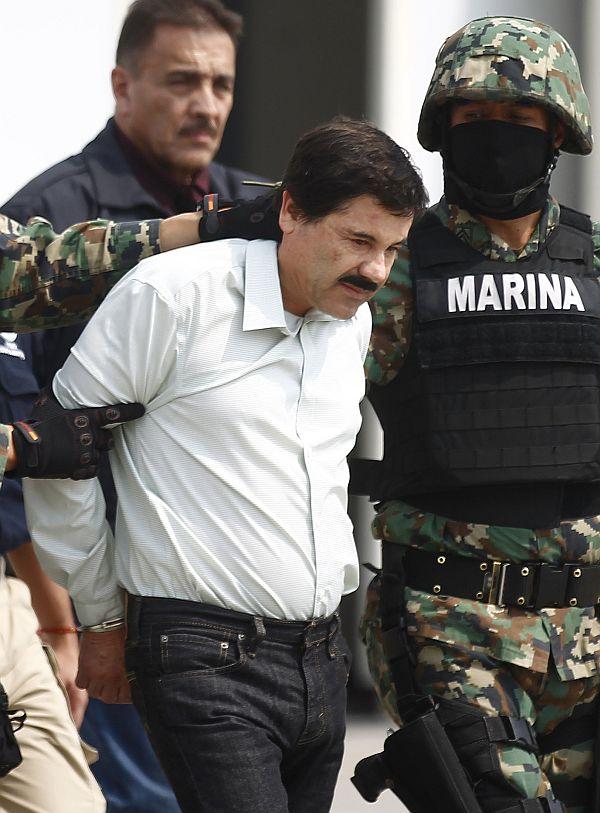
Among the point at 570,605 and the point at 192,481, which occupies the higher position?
the point at 192,481

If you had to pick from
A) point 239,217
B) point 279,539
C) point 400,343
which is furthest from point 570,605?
point 239,217

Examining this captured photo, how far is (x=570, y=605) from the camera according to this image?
343 cm

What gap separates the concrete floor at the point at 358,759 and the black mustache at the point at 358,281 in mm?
2747

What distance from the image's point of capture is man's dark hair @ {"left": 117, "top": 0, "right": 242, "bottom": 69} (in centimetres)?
437

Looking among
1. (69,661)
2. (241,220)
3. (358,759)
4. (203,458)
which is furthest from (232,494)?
(358,759)

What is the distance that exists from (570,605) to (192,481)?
41.1 inches

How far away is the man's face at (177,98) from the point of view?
427cm

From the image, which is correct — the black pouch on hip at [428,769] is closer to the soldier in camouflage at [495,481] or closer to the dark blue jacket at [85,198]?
the soldier in camouflage at [495,481]

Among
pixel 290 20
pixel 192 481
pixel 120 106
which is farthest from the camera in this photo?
pixel 290 20

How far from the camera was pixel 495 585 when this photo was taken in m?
3.38

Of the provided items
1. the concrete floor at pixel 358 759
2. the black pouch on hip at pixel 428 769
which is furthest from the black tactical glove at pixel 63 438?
the concrete floor at pixel 358 759

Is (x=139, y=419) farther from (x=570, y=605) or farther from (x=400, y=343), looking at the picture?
(x=570, y=605)

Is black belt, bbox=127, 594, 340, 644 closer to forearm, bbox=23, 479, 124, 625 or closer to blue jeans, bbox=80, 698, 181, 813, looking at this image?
forearm, bbox=23, 479, 124, 625

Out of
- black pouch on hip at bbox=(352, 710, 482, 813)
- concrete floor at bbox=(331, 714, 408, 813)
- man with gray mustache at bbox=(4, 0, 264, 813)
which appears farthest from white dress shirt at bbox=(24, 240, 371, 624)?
concrete floor at bbox=(331, 714, 408, 813)
